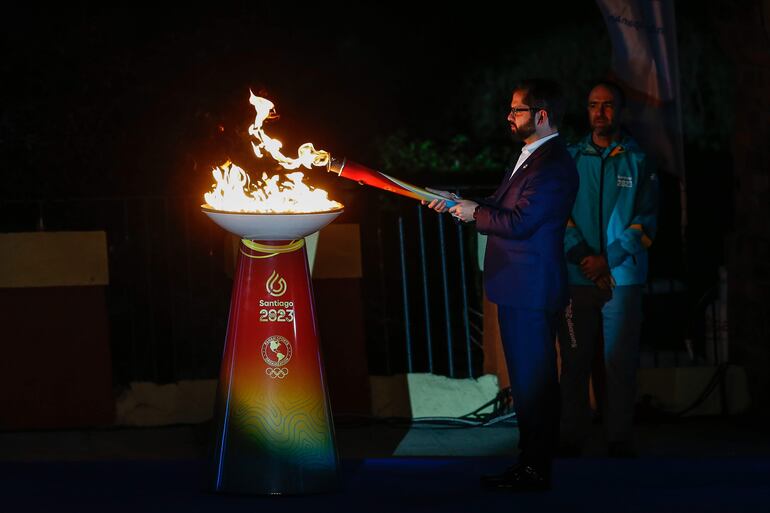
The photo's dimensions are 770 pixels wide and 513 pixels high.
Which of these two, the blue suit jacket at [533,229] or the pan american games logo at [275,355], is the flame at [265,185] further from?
the blue suit jacket at [533,229]

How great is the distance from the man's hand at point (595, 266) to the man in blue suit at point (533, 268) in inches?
39.2

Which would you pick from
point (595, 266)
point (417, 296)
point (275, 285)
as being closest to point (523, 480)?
point (275, 285)

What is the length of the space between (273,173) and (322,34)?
9.55 meters

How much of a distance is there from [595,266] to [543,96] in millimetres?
1303

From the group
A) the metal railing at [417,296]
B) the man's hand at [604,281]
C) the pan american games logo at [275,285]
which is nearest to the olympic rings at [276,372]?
the pan american games logo at [275,285]

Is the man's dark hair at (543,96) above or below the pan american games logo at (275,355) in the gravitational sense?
above

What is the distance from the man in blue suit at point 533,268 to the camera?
6059mm

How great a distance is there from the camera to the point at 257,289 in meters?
6.17

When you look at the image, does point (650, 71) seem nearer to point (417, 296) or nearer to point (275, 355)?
point (275, 355)

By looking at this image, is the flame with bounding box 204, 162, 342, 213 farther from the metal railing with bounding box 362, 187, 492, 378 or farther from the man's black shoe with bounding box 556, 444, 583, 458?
the metal railing with bounding box 362, 187, 492, 378

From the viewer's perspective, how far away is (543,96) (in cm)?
611

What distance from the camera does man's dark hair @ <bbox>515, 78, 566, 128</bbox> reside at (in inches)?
240

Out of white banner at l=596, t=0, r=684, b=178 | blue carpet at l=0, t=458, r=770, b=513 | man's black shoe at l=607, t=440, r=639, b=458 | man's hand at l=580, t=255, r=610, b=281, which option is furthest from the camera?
white banner at l=596, t=0, r=684, b=178

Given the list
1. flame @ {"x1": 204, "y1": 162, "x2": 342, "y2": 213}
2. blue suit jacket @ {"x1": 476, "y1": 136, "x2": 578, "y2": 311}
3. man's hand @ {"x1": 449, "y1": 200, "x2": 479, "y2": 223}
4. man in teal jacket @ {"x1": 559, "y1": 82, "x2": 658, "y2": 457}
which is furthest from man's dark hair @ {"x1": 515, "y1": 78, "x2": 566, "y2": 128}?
man in teal jacket @ {"x1": 559, "y1": 82, "x2": 658, "y2": 457}
